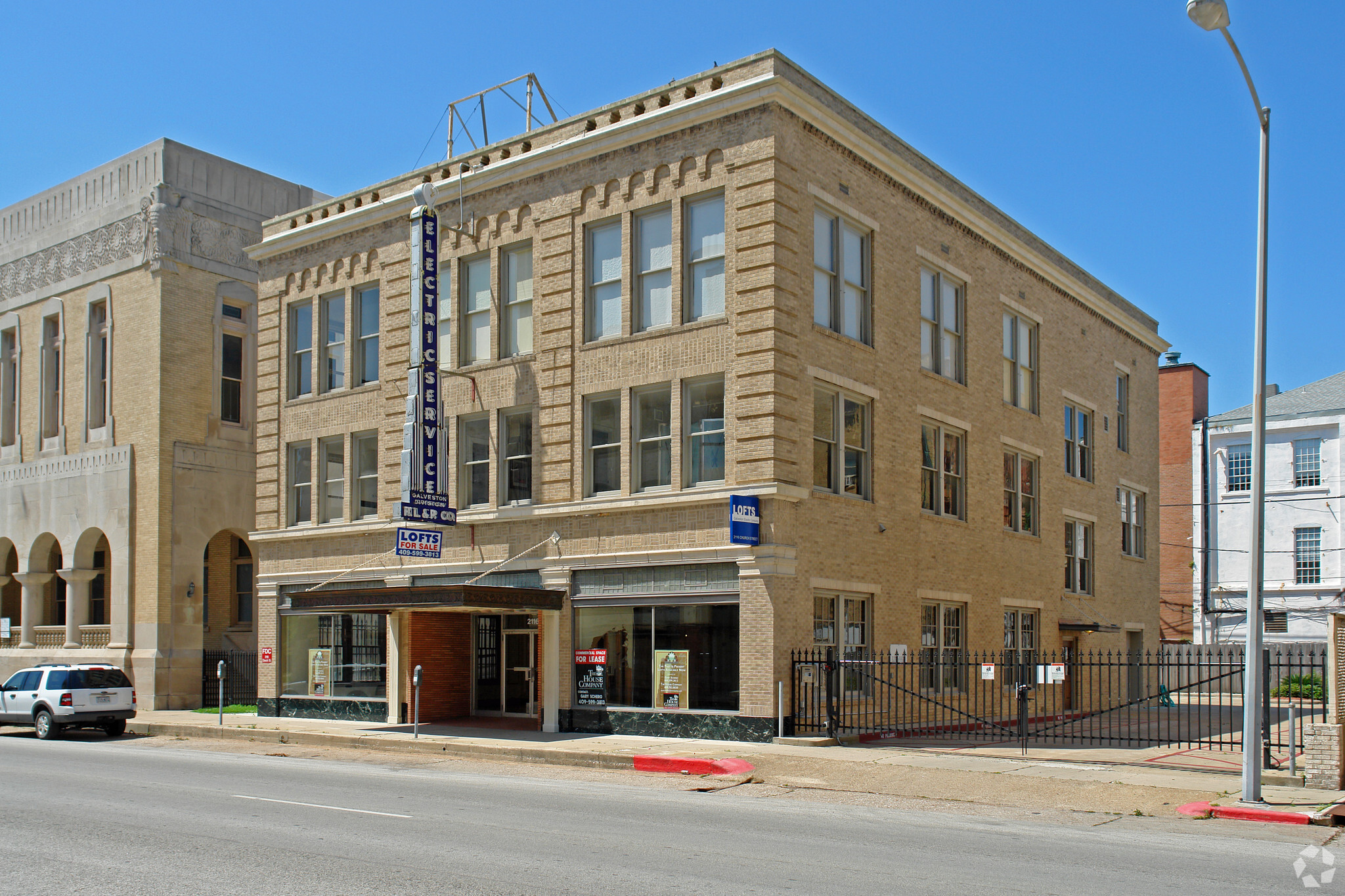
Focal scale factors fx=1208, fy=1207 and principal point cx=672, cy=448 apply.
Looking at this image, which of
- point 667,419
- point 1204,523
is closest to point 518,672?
point 667,419

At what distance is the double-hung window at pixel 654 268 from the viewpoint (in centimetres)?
2297

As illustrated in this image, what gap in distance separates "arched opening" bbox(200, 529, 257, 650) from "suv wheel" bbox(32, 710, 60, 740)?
9287 mm

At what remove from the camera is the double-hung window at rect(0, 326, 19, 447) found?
38406 mm

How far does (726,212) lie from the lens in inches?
866

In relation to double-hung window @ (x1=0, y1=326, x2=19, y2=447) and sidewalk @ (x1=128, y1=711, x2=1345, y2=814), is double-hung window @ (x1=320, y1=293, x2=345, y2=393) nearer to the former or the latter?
sidewalk @ (x1=128, y1=711, x2=1345, y2=814)

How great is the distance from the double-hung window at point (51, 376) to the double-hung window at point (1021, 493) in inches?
1106

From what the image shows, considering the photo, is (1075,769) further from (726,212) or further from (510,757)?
(726,212)

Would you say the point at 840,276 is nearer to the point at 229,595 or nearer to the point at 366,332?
the point at 366,332

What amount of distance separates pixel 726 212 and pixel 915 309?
6.03m

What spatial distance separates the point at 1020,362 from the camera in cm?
3088

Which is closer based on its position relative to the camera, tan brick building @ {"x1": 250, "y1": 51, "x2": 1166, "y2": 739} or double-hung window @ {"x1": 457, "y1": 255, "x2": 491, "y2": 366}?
tan brick building @ {"x1": 250, "y1": 51, "x2": 1166, "y2": 739}

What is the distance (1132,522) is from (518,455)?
71.9 feet

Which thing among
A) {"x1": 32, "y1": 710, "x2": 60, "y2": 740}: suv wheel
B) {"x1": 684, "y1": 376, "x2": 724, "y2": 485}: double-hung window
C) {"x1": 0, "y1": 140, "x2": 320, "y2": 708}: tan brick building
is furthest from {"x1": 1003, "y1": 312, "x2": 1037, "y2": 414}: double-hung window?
{"x1": 32, "y1": 710, "x2": 60, "y2": 740}: suv wheel

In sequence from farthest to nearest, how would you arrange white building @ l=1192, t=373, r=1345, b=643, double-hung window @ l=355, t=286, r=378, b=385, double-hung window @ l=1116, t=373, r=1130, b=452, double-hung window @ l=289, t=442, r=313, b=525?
1. white building @ l=1192, t=373, r=1345, b=643
2. double-hung window @ l=1116, t=373, r=1130, b=452
3. double-hung window @ l=289, t=442, r=313, b=525
4. double-hung window @ l=355, t=286, r=378, b=385
